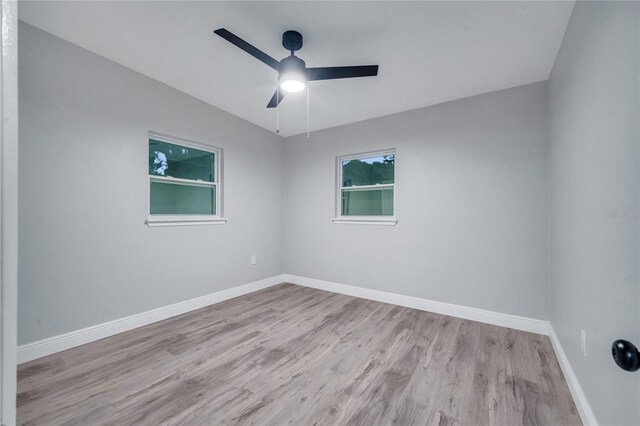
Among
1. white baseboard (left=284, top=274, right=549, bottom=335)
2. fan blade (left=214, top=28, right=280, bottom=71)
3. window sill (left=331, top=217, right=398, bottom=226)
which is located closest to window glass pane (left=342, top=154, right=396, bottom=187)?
window sill (left=331, top=217, right=398, bottom=226)

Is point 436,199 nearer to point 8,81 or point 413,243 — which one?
point 413,243

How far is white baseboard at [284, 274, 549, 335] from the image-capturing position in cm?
259

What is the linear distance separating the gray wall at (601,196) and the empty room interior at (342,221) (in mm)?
18

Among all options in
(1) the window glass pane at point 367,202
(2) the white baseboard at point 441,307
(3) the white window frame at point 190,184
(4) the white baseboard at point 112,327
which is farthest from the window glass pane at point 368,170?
(4) the white baseboard at point 112,327

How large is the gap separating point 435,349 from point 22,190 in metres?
3.51

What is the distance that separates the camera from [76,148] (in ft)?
7.35

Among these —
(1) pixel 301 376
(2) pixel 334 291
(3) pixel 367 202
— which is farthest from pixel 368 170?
(1) pixel 301 376

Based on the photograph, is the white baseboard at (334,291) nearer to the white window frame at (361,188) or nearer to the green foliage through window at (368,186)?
the white window frame at (361,188)

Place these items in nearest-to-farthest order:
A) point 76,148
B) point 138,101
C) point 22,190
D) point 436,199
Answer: point 22,190 → point 76,148 → point 138,101 → point 436,199

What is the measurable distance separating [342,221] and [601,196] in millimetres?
2779

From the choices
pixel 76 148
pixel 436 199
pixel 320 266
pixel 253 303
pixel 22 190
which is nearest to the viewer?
pixel 22 190

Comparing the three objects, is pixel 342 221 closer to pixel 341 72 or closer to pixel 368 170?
pixel 368 170

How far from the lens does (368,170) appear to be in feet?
12.4

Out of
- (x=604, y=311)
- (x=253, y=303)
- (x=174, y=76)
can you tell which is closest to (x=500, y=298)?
(x=604, y=311)
